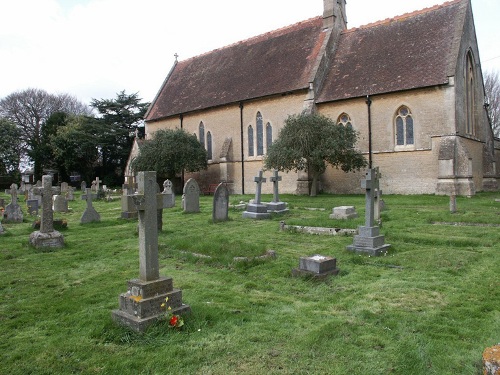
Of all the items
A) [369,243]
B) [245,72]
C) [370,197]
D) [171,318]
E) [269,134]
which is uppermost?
[245,72]

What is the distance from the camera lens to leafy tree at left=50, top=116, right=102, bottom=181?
41.2 metres

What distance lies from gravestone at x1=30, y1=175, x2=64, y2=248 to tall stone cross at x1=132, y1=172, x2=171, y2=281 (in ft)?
17.3

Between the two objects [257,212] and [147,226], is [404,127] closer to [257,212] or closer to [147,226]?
[257,212]

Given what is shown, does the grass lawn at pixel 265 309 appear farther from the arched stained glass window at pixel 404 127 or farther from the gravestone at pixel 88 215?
the arched stained glass window at pixel 404 127

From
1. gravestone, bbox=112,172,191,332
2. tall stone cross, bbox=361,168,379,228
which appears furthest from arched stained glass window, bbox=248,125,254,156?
gravestone, bbox=112,172,191,332

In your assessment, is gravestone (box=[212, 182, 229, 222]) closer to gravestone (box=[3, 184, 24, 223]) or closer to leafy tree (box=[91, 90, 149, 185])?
gravestone (box=[3, 184, 24, 223])

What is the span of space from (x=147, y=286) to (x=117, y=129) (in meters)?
41.6

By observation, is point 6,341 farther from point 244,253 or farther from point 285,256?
point 285,256

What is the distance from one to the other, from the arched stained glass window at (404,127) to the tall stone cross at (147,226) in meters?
19.4

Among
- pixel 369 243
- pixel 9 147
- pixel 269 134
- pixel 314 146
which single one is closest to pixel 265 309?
pixel 369 243

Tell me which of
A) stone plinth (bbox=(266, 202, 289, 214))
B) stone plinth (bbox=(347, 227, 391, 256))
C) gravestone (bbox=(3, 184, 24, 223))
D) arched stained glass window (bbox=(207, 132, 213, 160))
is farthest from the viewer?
arched stained glass window (bbox=(207, 132, 213, 160))

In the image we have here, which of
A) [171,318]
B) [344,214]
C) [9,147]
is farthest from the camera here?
[9,147]

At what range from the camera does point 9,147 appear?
44062mm

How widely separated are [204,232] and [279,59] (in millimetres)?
19870
